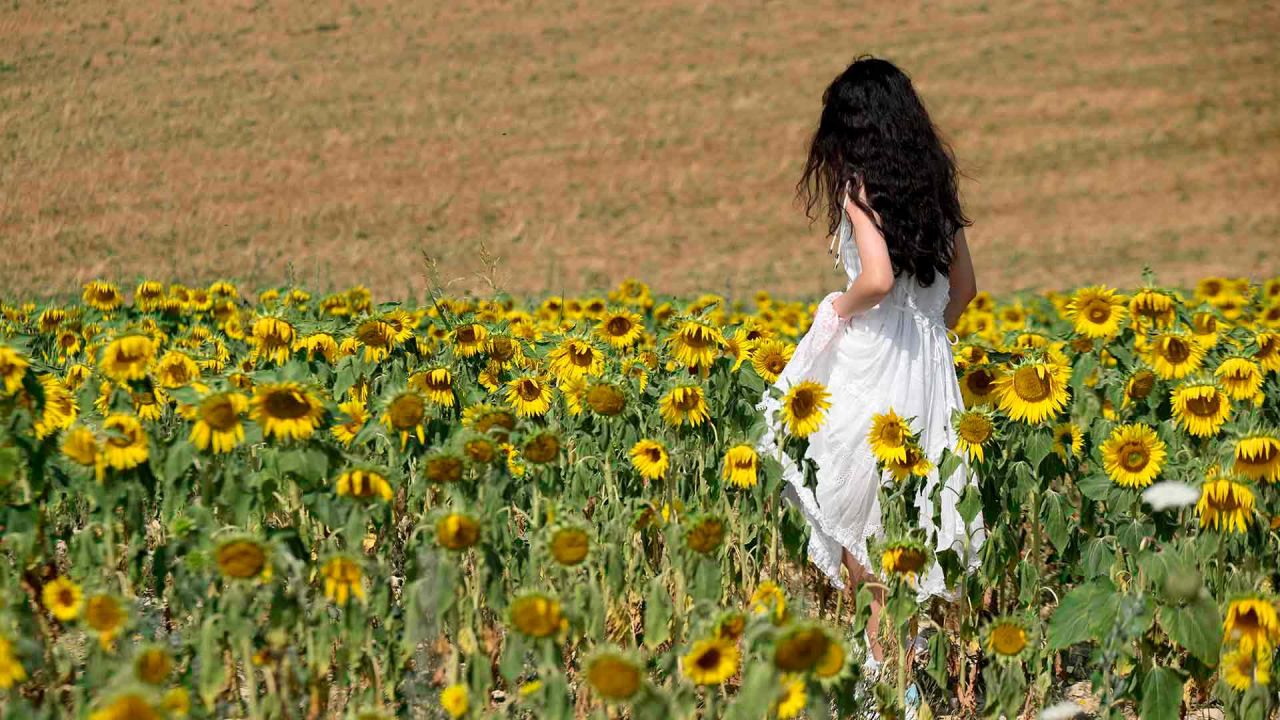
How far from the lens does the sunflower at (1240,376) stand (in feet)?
11.8

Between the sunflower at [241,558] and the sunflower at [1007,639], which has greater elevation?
the sunflower at [241,558]

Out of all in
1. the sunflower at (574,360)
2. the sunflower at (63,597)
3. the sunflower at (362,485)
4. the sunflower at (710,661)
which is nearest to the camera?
the sunflower at (710,661)

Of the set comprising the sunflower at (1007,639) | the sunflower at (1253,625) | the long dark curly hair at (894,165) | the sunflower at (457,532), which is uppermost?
the long dark curly hair at (894,165)

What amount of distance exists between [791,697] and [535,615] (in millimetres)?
457

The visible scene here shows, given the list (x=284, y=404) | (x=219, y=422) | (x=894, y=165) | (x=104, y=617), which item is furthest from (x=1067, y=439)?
(x=104, y=617)

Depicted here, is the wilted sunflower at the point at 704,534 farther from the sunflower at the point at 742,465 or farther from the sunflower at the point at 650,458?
the sunflower at the point at 650,458

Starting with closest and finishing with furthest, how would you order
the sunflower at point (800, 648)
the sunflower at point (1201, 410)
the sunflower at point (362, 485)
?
1. the sunflower at point (800, 648)
2. the sunflower at point (362, 485)
3. the sunflower at point (1201, 410)

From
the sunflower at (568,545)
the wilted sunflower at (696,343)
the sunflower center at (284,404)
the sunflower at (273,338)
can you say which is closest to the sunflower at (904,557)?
the sunflower at (568,545)

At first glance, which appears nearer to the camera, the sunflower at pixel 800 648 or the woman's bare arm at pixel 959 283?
the sunflower at pixel 800 648

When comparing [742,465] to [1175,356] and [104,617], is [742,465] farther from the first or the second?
[104,617]

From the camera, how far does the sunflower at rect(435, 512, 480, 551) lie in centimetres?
241

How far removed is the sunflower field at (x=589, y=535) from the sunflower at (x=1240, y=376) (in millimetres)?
13

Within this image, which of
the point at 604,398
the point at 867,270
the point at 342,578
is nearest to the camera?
the point at 342,578

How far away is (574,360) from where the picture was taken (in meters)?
4.27
